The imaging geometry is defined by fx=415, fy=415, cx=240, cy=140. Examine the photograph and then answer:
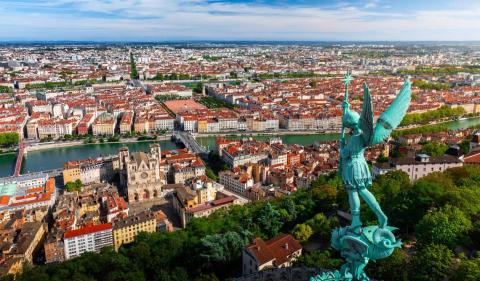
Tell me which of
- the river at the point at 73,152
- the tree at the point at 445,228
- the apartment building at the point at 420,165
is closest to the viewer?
the tree at the point at 445,228

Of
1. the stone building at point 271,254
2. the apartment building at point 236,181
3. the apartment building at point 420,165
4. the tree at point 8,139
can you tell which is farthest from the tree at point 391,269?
the tree at point 8,139

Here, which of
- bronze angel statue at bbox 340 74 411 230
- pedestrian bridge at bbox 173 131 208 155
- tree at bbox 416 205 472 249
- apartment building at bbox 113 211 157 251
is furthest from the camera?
pedestrian bridge at bbox 173 131 208 155

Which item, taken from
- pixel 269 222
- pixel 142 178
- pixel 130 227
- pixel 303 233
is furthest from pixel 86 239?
pixel 303 233

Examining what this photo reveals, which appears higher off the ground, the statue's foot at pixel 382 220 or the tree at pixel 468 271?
the statue's foot at pixel 382 220

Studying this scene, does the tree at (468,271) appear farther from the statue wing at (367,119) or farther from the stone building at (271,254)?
the statue wing at (367,119)

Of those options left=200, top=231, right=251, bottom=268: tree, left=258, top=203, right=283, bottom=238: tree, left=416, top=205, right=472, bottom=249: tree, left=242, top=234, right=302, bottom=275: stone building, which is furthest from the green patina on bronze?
left=258, top=203, right=283, bottom=238: tree

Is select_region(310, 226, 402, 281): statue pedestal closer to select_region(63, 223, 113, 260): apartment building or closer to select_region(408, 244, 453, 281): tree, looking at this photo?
select_region(408, 244, 453, 281): tree

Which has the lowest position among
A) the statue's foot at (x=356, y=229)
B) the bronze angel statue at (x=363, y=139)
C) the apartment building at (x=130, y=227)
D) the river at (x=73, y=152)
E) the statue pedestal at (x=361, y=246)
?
the river at (x=73, y=152)

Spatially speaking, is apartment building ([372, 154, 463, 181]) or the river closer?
apartment building ([372, 154, 463, 181])

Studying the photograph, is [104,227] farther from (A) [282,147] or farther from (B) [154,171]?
(A) [282,147]
